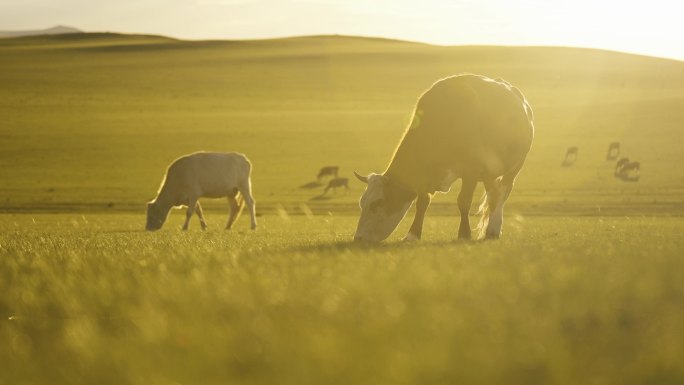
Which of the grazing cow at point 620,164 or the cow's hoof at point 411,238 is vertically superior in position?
the cow's hoof at point 411,238

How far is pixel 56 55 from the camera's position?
108125 mm

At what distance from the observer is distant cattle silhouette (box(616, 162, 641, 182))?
1784 inches

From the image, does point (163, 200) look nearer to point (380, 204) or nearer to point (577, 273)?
point (380, 204)

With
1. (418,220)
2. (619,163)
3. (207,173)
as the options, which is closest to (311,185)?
(619,163)

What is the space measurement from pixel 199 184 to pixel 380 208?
1270cm

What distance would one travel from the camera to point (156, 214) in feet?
Answer: 74.3

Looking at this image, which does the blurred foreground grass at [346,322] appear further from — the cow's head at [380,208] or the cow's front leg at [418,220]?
the cow's front leg at [418,220]

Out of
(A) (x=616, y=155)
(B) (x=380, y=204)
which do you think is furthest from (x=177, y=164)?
(A) (x=616, y=155)

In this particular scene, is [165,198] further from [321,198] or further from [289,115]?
[289,115]

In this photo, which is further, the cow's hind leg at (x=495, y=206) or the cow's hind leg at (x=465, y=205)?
the cow's hind leg at (x=495, y=206)

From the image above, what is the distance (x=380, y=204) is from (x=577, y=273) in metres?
6.29

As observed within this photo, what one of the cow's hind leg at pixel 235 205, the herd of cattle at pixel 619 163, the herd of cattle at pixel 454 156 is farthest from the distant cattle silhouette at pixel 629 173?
the herd of cattle at pixel 454 156

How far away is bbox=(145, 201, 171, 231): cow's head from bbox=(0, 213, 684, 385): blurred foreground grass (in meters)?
Result: 15.8

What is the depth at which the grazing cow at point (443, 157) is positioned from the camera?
38.4ft
